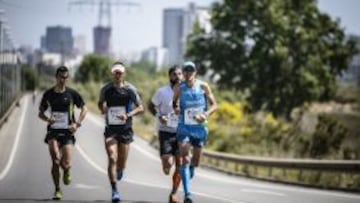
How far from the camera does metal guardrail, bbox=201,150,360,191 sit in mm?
20922

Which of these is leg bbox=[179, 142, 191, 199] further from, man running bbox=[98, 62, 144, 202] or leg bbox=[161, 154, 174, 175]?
man running bbox=[98, 62, 144, 202]

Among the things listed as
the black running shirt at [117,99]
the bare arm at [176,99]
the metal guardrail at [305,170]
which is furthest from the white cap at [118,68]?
the metal guardrail at [305,170]

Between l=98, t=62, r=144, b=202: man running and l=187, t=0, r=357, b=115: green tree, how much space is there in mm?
57014

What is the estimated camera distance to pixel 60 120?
45.6 feet

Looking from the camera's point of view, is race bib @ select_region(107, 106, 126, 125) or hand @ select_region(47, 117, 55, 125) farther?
hand @ select_region(47, 117, 55, 125)

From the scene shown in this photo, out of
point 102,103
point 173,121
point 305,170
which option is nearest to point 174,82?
point 173,121

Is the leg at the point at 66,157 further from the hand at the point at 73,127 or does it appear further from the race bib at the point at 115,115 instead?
the race bib at the point at 115,115

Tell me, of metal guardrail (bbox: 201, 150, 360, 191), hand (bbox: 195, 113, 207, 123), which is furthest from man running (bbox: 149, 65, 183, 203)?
metal guardrail (bbox: 201, 150, 360, 191)

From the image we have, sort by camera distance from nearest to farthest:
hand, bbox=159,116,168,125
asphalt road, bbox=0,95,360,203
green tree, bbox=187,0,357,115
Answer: hand, bbox=159,116,168,125 < asphalt road, bbox=0,95,360,203 < green tree, bbox=187,0,357,115

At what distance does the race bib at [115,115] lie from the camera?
43.7ft

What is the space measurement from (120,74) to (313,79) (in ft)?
192

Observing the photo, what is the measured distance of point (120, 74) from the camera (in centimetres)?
1321

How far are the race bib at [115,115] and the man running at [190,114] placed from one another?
0.88 meters

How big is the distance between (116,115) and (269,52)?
192 ft
